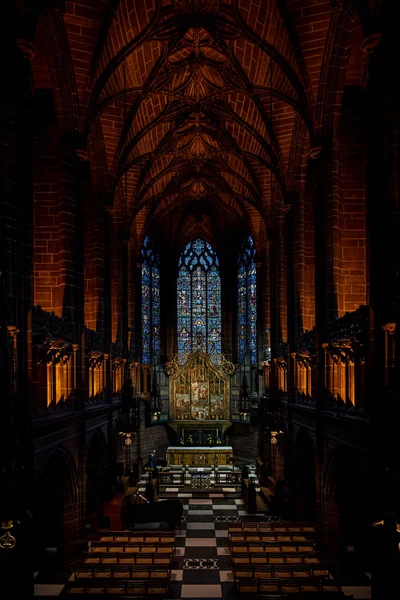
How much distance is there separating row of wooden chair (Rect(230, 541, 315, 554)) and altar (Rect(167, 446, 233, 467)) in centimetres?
1487

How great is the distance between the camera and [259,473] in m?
27.2

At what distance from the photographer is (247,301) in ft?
115

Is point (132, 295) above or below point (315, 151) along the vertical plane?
below

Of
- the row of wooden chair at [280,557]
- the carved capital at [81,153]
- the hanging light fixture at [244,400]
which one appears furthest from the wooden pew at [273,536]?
the hanging light fixture at [244,400]

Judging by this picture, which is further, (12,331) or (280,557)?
(280,557)

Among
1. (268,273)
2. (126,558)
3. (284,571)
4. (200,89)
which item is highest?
(200,89)

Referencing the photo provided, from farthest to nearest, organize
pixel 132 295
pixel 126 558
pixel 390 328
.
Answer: pixel 132 295, pixel 126 558, pixel 390 328

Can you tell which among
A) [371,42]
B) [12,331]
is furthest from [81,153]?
[371,42]

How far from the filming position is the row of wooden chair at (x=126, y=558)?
503 inches

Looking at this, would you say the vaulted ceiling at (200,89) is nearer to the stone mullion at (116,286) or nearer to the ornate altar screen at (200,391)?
the stone mullion at (116,286)

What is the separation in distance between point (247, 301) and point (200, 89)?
639 inches

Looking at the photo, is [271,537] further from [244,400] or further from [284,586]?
[244,400]

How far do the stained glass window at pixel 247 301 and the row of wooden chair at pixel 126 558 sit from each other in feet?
68.2

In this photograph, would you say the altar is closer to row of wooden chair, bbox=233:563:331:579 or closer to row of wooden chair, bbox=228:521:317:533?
row of wooden chair, bbox=228:521:317:533
